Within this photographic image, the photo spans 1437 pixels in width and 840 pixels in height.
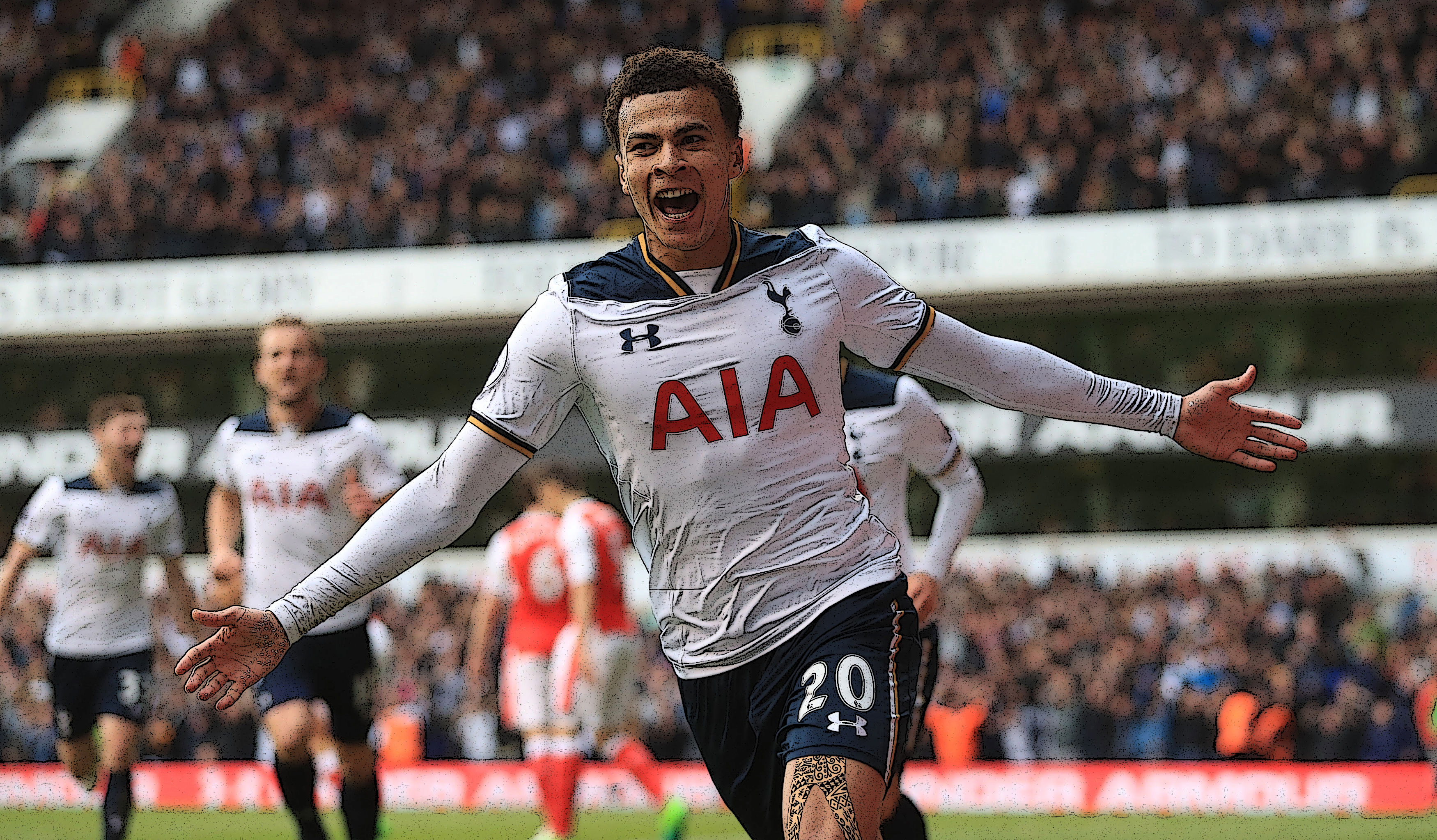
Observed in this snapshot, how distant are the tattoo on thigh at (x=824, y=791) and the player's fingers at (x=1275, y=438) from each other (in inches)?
64.3

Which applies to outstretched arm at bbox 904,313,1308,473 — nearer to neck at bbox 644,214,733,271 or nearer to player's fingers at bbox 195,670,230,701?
neck at bbox 644,214,733,271

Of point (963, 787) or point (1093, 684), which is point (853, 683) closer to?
point (963, 787)

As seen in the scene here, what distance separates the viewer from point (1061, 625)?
20.4 metres

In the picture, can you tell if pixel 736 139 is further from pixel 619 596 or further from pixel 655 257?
pixel 619 596

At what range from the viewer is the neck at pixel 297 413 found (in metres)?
8.32

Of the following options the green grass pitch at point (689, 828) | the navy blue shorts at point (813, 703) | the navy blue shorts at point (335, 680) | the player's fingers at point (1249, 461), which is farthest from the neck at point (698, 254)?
the green grass pitch at point (689, 828)

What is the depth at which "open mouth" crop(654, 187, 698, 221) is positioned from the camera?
15.0ft

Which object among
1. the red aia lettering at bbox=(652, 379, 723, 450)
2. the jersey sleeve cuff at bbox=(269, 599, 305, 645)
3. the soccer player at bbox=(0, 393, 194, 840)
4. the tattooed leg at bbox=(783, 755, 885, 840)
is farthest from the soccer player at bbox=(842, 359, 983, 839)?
the soccer player at bbox=(0, 393, 194, 840)

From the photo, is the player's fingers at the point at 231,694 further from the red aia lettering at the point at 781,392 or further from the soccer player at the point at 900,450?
the soccer player at the point at 900,450

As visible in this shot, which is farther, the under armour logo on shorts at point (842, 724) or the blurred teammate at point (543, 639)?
the blurred teammate at point (543, 639)

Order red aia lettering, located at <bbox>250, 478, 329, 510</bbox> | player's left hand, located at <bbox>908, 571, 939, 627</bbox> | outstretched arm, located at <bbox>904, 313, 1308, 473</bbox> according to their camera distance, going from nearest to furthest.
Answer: outstretched arm, located at <bbox>904, 313, 1308, 473</bbox> → player's left hand, located at <bbox>908, 571, 939, 627</bbox> → red aia lettering, located at <bbox>250, 478, 329, 510</bbox>

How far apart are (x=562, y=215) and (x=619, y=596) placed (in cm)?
1607

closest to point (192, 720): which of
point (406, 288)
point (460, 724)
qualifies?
point (460, 724)

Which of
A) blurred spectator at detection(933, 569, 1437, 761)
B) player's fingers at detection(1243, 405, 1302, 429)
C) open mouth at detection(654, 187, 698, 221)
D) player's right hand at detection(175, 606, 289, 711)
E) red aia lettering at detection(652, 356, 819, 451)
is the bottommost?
blurred spectator at detection(933, 569, 1437, 761)
